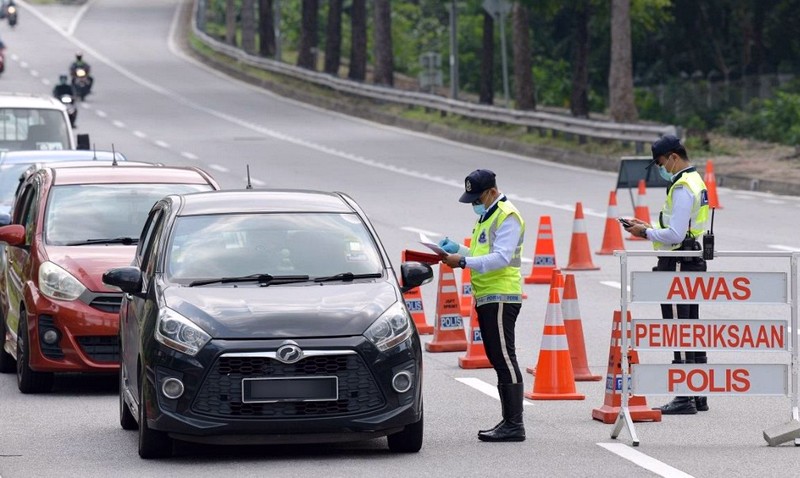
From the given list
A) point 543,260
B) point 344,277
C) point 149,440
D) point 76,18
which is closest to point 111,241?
point 344,277

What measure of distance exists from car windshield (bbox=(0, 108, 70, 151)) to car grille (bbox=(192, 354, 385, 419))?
1426 cm

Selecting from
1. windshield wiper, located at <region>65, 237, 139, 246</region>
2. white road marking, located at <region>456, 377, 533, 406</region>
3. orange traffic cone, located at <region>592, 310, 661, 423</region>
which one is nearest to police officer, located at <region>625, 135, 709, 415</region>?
orange traffic cone, located at <region>592, 310, 661, 423</region>

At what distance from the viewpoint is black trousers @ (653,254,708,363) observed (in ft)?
35.8

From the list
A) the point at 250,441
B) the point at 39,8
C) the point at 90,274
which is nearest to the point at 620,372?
the point at 250,441

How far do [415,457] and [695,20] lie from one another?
5956cm

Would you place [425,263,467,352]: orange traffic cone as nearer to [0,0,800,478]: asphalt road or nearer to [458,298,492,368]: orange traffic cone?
[0,0,800,478]: asphalt road

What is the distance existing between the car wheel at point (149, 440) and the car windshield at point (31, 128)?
13.8m

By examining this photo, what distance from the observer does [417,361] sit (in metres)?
9.53

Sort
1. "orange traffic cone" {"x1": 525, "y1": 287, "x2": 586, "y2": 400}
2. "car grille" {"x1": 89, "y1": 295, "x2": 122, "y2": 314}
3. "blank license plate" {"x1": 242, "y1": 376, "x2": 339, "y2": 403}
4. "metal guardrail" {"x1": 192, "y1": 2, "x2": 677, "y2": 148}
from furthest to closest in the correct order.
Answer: "metal guardrail" {"x1": 192, "y1": 2, "x2": 677, "y2": 148}, "car grille" {"x1": 89, "y1": 295, "x2": 122, "y2": 314}, "orange traffic cone" {"x1": 525, "y1": 287, "x2": 586, "y2": 400}, "blank license plate" {"x1": 242, "y1": 376, "x2": 339, "y2": 403}

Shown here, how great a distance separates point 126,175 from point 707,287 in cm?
527

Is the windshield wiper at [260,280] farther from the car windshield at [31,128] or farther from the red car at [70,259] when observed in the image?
the car windshield at [31,128]

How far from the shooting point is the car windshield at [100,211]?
13.2 metres

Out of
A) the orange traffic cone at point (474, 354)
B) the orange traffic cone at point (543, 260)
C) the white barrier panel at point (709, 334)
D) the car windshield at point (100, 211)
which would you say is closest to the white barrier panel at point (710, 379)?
the white barrier panel at point (709, 334)

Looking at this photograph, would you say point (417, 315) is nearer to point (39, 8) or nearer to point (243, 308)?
point (243, 308)
